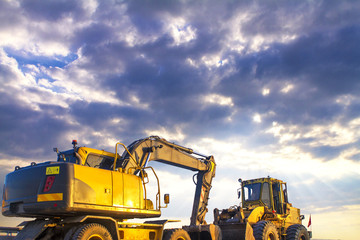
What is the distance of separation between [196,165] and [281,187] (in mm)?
5665

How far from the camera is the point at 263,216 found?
789 inches

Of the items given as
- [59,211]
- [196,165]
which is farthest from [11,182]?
[196,165]

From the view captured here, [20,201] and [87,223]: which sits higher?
[20,201]

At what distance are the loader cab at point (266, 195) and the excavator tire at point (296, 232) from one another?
1.04 meters

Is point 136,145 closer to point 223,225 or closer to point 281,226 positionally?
point 223,225

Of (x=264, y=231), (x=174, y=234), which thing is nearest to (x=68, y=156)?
(x=174, y=234)

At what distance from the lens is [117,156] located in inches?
550

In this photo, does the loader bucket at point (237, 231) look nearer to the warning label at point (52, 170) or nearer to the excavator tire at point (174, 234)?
the excavator tire at point (174, 234)

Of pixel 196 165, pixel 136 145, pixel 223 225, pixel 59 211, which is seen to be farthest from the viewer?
pixel 196 165

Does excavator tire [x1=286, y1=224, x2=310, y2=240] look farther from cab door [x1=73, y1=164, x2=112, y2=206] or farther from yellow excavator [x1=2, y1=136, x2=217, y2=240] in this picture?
cab door [x1=73, y1=164, x2=112, y2=206]

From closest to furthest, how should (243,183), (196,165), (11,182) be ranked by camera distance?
1. (11,182)
2. (196,165)
3. (243,183)

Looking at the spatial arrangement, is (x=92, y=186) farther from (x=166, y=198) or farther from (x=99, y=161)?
(x=166, y=198)

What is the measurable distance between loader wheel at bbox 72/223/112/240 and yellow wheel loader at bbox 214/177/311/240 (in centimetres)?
863

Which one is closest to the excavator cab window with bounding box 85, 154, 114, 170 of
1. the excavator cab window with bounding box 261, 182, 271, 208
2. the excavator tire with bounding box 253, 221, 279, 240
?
the excavator tire with bounding box 253, 221, 279, 240
